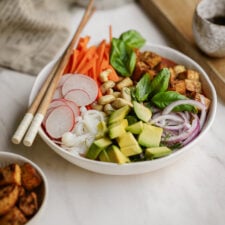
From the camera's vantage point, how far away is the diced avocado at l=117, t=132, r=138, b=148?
133 cm

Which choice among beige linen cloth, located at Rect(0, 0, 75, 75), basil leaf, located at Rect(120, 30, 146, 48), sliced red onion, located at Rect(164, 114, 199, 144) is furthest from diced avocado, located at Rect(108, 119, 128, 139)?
beige linen cloth, located at Rect(0, 0, 75, 75)

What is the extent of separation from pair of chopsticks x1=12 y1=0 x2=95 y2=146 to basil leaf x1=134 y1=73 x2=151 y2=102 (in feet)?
0.78

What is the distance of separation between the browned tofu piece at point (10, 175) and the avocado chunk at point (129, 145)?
0.89 ft

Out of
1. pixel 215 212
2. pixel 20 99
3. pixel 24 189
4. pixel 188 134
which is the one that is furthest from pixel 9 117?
pixel 215 212

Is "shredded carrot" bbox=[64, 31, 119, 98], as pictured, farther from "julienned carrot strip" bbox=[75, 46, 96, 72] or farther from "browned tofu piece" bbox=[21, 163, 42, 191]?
"browned tofu piece" bbox=[21, 163, 42, 191]

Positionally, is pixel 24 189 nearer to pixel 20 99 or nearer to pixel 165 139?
pixel 165 139

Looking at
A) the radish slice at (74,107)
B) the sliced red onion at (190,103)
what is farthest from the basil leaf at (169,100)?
the radish slice at (74,107)

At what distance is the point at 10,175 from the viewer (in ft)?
4.03

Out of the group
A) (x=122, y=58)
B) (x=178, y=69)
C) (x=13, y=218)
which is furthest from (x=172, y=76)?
(x=13, y=218)

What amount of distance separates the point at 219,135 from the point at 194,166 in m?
0.16

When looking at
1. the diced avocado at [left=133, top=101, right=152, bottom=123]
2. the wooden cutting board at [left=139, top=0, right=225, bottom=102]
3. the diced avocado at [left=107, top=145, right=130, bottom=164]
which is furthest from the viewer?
the wooden cutting board at [left=139, top=0, right=225, bottom=102]

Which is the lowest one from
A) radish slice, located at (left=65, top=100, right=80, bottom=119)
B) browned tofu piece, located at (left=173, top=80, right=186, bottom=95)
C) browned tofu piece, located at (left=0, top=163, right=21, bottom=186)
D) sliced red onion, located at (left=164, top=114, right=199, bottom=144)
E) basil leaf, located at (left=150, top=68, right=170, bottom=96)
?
radish slice, located at (left=65, top=100, right=80, bottom=119)

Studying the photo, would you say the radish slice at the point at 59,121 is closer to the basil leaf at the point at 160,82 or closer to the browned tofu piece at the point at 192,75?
the basil leaf at the point at 160,82

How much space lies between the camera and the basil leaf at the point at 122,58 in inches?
63.0
